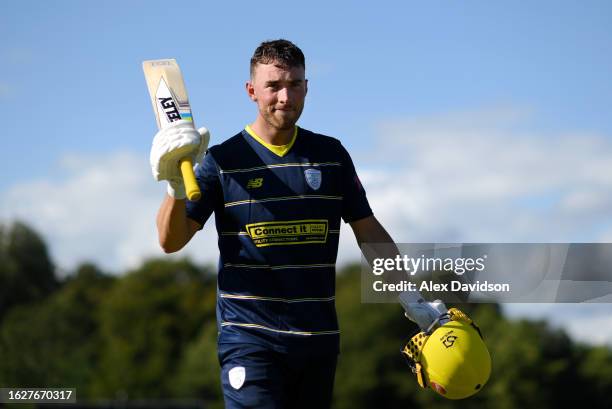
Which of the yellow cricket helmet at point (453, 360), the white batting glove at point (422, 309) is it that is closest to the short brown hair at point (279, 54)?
the white batting glove at point (422, 309)

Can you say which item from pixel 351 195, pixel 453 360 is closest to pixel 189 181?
pixel 351 195

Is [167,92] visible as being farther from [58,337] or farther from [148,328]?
[148,328]

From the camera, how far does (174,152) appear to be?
17.8 feet

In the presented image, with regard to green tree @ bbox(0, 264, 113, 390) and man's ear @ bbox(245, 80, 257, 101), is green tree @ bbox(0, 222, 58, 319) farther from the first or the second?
man's ear @ bbox(245, 80, 257, 101)

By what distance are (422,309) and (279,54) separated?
5.87ft

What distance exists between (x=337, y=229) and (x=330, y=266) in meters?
0.25

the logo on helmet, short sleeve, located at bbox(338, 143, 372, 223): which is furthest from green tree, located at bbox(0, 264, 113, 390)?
the logo on helmet

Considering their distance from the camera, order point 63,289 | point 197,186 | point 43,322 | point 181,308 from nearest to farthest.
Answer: point 197,186, point 43,322, point 181,308, point 63,289

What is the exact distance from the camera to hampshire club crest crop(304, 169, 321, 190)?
5.90m

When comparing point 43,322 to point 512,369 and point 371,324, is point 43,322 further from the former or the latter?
point 512,369

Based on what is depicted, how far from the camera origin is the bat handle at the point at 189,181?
5.27 meters

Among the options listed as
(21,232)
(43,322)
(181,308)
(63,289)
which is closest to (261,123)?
(43,322)

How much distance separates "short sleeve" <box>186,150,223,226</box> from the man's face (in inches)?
17.8

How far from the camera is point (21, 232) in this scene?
221 ft
